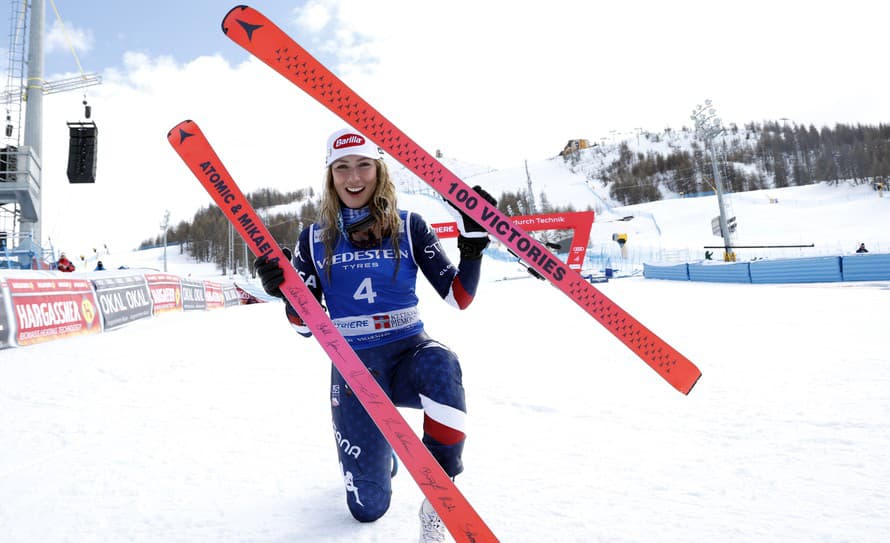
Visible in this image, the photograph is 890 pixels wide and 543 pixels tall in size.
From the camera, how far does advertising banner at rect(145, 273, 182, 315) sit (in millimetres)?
13477

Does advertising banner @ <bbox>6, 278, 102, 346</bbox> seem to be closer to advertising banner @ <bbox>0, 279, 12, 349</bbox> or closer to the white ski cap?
advertising banner @ <bbox>0, 279, 12, 349</bbox>

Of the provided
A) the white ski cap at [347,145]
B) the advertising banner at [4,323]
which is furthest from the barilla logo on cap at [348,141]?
the advertising banner at [4,323]

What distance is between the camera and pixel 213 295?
19.9 meters

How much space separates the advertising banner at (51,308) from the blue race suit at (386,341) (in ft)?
25.6

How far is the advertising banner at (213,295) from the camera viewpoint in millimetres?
18966

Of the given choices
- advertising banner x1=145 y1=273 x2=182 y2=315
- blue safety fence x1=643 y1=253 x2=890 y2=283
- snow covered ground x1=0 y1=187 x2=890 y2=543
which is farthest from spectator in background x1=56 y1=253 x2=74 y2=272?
blue safety fence x1=643 y1=253 x2=890 y2=283

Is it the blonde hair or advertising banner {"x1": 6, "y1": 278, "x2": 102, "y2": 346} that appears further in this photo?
advertising banner {"x1": 6, "y1": 278, "x2": 102, "y2": 346}

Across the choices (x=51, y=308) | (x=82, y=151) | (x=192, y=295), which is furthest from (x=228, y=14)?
(x=82, y=151)

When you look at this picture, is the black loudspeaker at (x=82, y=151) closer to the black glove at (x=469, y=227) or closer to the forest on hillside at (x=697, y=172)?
the black glove at (x=469, y=227)

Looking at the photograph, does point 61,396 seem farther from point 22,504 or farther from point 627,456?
point 627,456

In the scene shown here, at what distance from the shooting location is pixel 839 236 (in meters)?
36.9

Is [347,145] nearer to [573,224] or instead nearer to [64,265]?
[573,224]

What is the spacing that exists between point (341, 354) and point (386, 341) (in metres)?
0.29

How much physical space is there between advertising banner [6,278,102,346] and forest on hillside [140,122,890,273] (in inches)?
2281
